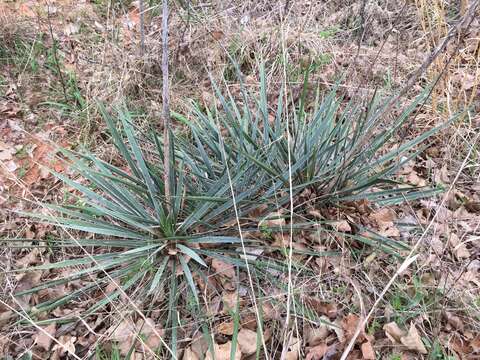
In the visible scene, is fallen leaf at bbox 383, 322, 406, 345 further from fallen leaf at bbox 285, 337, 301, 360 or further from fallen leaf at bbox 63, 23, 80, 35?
fallen leaf at bbox 63, 23, 80, 35

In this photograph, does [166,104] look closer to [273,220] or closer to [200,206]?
[200,206]

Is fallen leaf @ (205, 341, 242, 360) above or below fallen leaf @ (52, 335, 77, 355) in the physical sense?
above

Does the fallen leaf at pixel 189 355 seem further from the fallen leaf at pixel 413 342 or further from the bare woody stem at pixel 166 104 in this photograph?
the fallen leaf at pixel 413 342

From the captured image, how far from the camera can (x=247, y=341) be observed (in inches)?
72.9

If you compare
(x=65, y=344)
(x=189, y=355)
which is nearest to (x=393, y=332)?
(x=189, y=355)

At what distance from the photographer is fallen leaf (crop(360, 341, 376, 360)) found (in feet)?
5.72

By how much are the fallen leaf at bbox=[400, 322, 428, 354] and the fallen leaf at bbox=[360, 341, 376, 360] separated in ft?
0.47

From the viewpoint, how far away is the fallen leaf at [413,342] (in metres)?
1.77

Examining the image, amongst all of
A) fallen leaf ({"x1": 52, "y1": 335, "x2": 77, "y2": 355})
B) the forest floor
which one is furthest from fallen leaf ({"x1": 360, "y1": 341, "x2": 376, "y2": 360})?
fallen leaf ({"x1": 52, "y1": 335, "x2": 77, "y2": 355})

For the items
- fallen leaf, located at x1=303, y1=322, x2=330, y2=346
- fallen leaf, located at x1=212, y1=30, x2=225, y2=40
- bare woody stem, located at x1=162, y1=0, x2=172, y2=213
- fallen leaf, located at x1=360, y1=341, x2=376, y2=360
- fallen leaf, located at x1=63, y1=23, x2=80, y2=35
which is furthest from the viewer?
fallen leaf, located at x1=63, y1=23, x2=80, y2=35

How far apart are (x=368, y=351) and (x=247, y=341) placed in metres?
0.52

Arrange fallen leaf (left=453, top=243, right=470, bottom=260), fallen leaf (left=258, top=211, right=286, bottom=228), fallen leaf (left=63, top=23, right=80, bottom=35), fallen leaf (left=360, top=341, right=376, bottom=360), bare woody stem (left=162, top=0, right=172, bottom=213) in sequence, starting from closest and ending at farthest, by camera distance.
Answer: bare woody stem (left=162, top=0, right=172, bottom=213) → fallen leaf (left=360, top=341, right=376, bottom=360) → fallen leaf (left=258, top=211, right=286, bottom=228) → fallen leaf (left=453, top=243, right=470, bottom=260) → fallen leaf (left=63, top=23, right=80, bottom=35)

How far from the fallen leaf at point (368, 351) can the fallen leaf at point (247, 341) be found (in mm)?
461

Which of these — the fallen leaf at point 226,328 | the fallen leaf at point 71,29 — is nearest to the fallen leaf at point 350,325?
the fallen leaf at point 226,328
